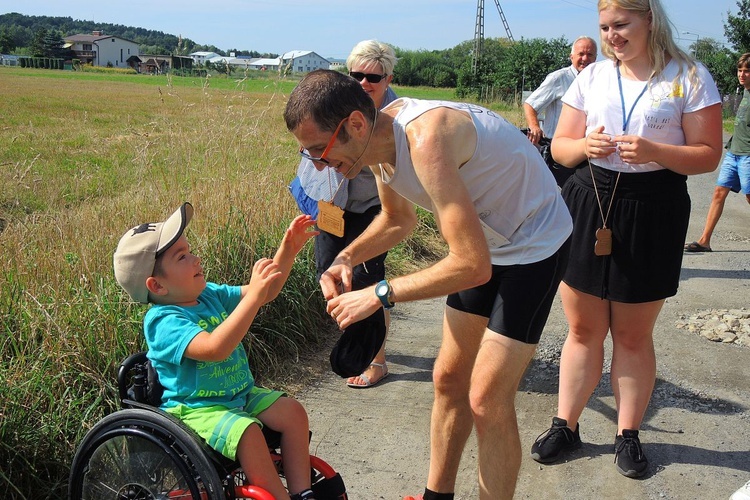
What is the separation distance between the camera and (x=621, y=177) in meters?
3.23

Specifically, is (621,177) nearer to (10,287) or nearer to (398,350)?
(398,350)

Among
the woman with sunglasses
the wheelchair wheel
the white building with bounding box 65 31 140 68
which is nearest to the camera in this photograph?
the wheelchair wheel

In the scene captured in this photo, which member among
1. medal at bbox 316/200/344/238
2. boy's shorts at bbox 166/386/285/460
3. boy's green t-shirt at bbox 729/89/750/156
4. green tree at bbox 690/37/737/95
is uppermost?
green tree at bbox 690/37/737/95

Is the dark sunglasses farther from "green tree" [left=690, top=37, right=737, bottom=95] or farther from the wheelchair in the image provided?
"green tree" [left=690, top=37, right=737, bottom=95]

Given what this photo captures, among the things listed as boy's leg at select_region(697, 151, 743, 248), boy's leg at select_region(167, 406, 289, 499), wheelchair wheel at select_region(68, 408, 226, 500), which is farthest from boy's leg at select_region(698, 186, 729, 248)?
wheelchair wheel at select_region(68, 408, 226, 500)

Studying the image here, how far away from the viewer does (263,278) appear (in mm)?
2314

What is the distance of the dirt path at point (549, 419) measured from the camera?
3.22 metres

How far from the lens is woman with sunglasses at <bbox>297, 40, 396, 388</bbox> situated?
410 cm

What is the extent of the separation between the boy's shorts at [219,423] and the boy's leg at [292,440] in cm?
7

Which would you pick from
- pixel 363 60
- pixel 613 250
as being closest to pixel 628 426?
pixel 613 250

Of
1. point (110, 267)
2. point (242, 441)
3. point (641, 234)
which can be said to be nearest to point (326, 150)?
point (242, 441)

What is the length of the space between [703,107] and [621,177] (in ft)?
1.45

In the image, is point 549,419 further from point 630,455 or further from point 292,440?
point 292,440

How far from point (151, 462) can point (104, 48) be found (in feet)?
399
